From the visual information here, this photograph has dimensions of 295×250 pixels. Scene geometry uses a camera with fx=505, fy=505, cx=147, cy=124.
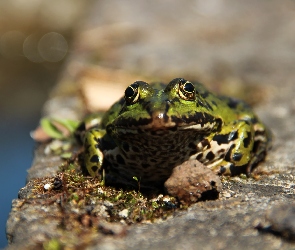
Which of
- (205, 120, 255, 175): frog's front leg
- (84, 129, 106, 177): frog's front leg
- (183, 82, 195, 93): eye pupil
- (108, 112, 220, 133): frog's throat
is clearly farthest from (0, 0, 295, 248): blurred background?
(183, 82, 195, 93): eye pupil

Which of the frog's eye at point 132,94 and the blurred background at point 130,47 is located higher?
the blurred background at point 130,47

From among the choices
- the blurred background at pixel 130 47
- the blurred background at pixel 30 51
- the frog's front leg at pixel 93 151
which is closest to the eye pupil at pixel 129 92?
the frog's front leg at pixel 93 151

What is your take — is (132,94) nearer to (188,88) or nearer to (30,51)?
(188,88)

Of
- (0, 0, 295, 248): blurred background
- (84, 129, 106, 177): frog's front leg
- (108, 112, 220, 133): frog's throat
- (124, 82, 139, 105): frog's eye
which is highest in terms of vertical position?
(0, 0, 295, 248): blurred background

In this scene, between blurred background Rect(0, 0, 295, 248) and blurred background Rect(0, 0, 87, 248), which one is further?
blurred background Rect(0, 0, 87, 248)

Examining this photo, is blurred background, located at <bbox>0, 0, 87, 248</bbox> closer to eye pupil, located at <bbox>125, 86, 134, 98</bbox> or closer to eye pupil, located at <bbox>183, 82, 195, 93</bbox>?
eye pupil, located at <bbox>125, 86, 134, 98</bbox>

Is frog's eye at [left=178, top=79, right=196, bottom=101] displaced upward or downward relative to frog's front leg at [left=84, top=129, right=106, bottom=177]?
upward

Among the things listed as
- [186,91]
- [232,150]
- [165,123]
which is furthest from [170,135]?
[232,150]

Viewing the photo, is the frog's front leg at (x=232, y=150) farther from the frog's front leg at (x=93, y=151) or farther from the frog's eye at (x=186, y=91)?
the frog's front leg at (x=93, y=151)
